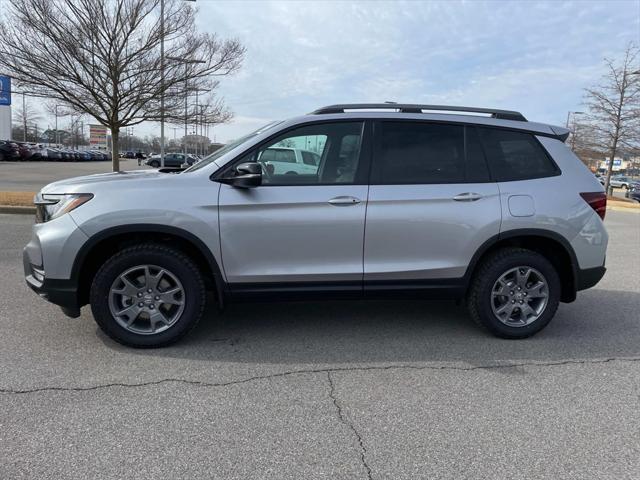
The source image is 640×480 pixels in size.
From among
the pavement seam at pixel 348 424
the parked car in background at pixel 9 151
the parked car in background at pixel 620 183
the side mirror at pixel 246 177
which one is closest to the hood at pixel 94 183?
the side mirror at pixel 246 177

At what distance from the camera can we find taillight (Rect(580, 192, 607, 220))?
4.14 meters

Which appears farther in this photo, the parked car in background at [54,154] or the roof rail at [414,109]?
the parked car in background at [54,154]

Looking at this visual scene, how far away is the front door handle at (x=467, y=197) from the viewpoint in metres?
3.92

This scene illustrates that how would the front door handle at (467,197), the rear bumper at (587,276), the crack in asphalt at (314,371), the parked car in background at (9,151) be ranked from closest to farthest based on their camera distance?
the crack in asphalt at (314,371)
the front door handle at (467,197)
the rear bumper at (587,276)
the parked car in background at (9,151)

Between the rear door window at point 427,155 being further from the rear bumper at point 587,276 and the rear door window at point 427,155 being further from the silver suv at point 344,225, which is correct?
the rear bumper at point 587,276

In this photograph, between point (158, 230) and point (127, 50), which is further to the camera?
point (127, 50)

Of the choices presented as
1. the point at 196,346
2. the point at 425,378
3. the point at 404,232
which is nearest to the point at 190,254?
the point at 196,346

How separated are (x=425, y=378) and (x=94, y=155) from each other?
6796 cm

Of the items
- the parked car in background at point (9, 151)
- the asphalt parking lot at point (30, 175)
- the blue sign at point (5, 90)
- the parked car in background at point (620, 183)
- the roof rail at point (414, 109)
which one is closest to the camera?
the roof rail at point (414, 109)

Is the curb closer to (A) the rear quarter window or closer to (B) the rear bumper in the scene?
(A) the rear quarter window

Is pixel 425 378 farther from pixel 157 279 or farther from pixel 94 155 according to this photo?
pixel 94 155

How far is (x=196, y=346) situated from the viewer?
3.88 m

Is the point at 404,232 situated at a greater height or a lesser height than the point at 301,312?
greater

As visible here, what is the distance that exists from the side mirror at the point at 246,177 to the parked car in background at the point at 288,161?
0.83ft
